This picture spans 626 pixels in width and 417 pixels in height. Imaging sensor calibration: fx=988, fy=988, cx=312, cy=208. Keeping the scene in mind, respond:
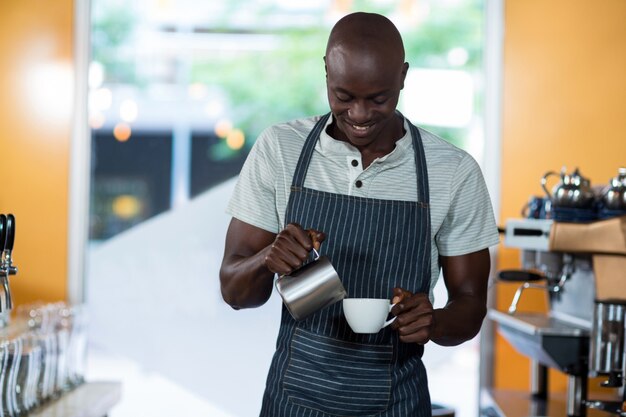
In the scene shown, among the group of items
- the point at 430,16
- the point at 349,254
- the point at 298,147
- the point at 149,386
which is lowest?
the point at 149,386

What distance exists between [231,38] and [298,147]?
120 inches

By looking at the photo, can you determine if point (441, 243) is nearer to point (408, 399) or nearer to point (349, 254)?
point (349, 254)

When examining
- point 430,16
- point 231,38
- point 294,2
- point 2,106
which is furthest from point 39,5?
point 430,16

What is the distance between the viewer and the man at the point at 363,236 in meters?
1.79

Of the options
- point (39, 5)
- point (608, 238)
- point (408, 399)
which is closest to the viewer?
point (408, 399)

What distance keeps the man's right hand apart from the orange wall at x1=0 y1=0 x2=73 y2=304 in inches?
132

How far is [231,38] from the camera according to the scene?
190 inches

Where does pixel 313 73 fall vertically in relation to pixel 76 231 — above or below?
above

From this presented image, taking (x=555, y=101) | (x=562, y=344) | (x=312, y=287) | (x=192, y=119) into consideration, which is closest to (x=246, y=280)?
(x=312, y=287)

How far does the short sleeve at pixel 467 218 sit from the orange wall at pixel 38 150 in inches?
127

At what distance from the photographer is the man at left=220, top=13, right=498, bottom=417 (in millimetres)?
1790

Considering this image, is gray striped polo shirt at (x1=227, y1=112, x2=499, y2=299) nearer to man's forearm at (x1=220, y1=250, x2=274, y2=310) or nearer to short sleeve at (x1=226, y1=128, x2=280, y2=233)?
short sleeve at (x1=226, y1=128, x2=280, y2=233)

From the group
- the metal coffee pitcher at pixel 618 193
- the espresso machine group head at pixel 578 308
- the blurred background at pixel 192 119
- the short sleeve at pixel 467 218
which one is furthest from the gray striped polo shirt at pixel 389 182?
the blurred background at pixel 192 119

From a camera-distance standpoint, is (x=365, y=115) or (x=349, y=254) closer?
(x=365, y=115)
